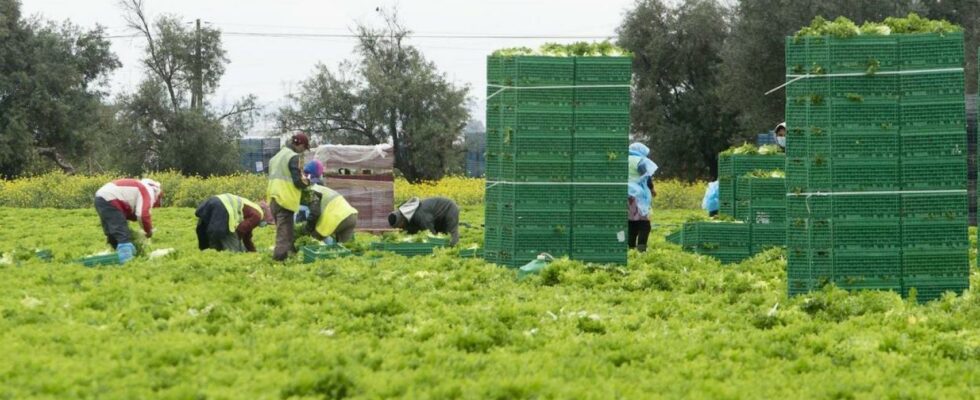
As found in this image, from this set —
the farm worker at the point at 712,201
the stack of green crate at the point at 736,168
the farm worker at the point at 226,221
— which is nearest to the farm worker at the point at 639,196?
the stack of green crate at the point at 736,168

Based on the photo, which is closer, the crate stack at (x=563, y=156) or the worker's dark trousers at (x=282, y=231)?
the crate stack at (x=563, y=156)

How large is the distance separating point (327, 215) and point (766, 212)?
658 centimetres

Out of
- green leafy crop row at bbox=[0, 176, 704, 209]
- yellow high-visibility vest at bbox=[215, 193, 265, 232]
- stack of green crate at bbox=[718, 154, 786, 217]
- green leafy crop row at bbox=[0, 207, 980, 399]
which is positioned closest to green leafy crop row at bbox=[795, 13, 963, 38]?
green leafy crop row at bbox=[0, 207, 980, 399]

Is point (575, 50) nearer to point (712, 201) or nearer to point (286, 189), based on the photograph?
point (286, 189)

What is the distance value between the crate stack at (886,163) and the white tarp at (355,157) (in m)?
15.9

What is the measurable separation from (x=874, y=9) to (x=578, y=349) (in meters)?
42.3

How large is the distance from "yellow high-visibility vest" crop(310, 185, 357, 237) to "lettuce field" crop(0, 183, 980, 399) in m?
4.60

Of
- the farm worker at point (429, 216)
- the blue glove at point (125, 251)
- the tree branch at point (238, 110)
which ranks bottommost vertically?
the blue glove at point (125, 251)

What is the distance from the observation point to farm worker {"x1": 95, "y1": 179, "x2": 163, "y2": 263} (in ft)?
63.1

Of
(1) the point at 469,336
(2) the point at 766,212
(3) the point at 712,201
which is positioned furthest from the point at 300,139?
(1) the point at 469,336

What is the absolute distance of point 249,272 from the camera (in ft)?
55.3

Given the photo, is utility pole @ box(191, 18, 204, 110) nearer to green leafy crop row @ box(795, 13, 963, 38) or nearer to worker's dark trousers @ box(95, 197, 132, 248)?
worker's dark trousers @ box(95, 197, 132, 248)

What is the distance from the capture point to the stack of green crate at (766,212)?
19.4m

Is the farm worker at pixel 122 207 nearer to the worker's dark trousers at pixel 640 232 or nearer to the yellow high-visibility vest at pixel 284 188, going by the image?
the yellow high-visibility vest at pixel 284 188
